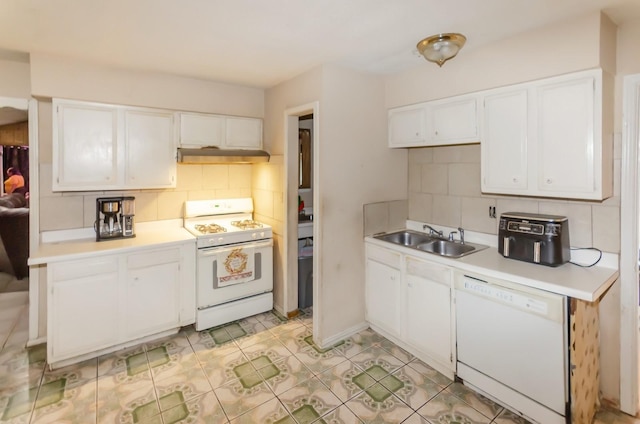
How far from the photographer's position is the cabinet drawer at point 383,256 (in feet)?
9.36

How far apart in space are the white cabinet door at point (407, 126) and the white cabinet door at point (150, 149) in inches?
85.2

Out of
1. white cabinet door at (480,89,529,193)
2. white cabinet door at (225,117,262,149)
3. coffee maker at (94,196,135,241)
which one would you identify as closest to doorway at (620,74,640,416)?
white cabinet door at (480,89,529,193)

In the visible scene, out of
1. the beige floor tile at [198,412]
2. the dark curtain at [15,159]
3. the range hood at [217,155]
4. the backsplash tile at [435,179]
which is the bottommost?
the beige floor tile at [198,412]

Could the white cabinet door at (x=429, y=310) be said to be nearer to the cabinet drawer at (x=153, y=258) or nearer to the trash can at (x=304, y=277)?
the trash can at (x=304, y=277)

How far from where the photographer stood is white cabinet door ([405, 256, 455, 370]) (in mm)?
2463

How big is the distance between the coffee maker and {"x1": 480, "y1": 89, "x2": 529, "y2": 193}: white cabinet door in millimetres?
3146

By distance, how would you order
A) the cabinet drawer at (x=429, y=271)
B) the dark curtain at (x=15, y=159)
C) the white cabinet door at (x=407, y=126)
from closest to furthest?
the cabinet drawer at (x=429, y=271)
the white cabinet door at (x=407, y=126)
the dark curtain at (x=15, y=159)

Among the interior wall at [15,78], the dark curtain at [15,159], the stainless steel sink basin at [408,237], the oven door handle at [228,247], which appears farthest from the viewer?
the dark curtain at [15,159]

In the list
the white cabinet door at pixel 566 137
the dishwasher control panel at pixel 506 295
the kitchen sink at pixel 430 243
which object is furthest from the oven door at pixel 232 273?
the white cabinet door at pixel 566 137

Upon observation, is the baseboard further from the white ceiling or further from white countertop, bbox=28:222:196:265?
the white ceiling

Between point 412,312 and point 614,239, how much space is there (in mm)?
1452

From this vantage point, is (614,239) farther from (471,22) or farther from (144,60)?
(144,60)

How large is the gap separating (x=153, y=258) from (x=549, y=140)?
3208 millimetres

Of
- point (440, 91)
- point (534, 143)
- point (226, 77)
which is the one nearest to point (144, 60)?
point (226, 77)
